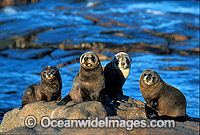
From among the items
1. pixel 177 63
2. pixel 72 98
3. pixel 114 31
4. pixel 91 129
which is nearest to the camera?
pixel 91 129

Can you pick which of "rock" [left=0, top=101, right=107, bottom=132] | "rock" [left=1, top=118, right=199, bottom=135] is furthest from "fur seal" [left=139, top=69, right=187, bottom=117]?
"rock" [left=1, top=118, right=199, bottom=135]

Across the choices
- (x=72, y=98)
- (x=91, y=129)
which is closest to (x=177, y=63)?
(x=72, y=98)

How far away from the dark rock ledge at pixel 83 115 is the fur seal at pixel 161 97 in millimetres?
438

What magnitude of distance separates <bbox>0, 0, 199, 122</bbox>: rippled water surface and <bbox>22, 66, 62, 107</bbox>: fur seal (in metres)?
3.72

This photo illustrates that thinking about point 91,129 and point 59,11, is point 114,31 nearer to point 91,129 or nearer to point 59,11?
point 59,11

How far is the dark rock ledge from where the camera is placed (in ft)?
18.8

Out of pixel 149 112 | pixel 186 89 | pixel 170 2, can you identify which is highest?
pixel 170 2

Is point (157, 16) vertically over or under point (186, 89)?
over

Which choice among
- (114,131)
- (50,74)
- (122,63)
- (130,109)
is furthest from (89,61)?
(114,131)

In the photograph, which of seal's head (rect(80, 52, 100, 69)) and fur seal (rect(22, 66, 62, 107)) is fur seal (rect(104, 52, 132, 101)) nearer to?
fur seal (rect(22, 66, 62, 107))

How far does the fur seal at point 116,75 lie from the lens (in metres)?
8.83

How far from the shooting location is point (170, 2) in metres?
36.5

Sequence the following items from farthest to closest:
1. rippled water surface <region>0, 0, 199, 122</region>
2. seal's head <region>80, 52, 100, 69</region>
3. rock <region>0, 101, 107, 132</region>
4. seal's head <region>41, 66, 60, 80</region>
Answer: rippled water surface <region>0, 0, 199, 122</region>
seal's head <region>41, 66, 60, 80</region>
seal's head <region>80, 52, 100, 69</region>
rock <region>0, 101, 107, 132</region>

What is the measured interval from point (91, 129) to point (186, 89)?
888 centimetres
